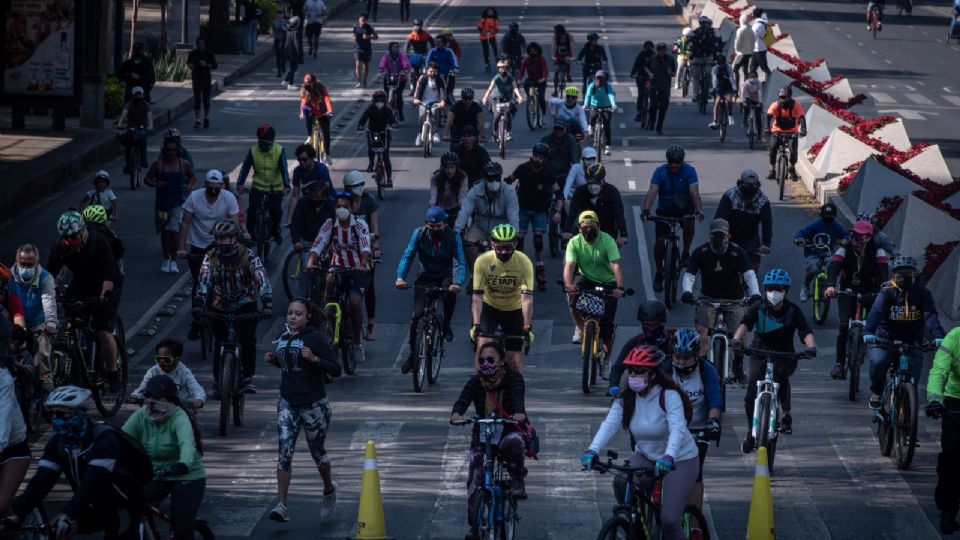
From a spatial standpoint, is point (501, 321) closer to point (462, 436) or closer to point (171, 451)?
point (462, 436)

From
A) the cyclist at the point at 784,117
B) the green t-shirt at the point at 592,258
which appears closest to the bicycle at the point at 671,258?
the green t-shirt at the point at 592,258

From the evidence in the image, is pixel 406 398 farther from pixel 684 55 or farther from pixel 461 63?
pixel 461 63

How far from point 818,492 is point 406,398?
4960 millimetres

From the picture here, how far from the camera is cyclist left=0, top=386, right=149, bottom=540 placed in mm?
10750

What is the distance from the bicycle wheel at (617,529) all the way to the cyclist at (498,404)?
1558mm

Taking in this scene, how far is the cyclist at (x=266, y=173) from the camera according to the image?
76.2ft

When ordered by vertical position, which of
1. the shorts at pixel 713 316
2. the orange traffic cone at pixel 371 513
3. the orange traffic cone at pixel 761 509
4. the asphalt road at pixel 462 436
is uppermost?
the shorts at pixel 713 316

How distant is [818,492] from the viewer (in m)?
15.5

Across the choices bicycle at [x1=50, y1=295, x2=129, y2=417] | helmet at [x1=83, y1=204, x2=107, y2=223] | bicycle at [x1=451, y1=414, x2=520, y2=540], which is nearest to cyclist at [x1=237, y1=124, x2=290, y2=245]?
helmet at [x1=83, y1=204, x2=107, y2=223]

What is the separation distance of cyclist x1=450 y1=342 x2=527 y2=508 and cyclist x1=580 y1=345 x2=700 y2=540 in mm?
1148

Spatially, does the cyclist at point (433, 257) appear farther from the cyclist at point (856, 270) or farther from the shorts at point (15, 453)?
the shorts at point (15, 453)

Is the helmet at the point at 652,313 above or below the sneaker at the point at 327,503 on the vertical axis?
above

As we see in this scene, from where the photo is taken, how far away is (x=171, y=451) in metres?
12.0

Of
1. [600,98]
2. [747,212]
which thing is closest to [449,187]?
[747,212]
